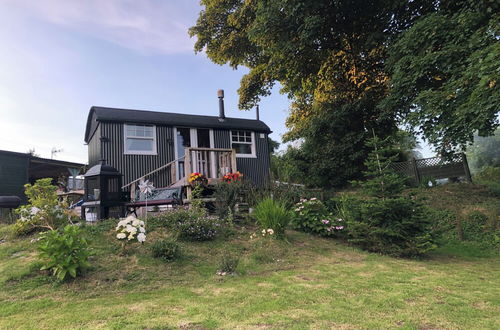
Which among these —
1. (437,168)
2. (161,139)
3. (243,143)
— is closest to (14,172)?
(161,139)

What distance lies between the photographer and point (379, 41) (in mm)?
10547

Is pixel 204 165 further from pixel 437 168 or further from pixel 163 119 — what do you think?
pixel 437 168

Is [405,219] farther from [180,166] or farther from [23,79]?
[23,79]

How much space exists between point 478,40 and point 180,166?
914 cm

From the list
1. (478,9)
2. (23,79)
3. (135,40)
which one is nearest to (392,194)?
(478,9)

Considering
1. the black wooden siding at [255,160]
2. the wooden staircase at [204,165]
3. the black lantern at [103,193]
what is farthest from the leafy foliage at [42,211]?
the black wooden siding at [255,160]

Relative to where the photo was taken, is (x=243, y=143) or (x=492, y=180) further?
(x=492, y=180)

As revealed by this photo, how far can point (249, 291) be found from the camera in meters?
3.08

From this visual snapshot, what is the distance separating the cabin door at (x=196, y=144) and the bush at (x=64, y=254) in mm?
5752

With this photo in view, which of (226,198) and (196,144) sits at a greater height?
(196,144)

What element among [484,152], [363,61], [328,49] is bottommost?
[484,152]

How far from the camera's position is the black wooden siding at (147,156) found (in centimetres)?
940

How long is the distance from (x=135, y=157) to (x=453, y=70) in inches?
383

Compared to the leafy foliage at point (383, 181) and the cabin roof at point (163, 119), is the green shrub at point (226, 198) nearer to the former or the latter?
the leafy foliage at point (383, 181)
